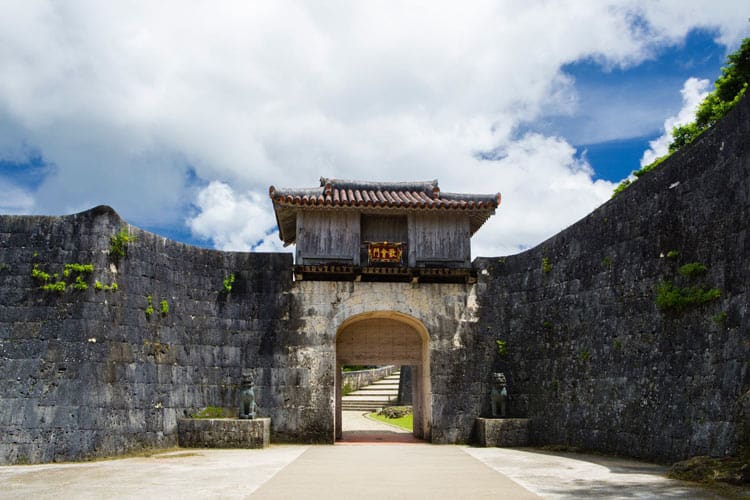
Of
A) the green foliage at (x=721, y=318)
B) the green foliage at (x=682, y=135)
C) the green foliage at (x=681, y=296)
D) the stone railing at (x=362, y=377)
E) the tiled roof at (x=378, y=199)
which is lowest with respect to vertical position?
the stone railing at (x=362, y=377)

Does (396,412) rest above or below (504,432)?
below

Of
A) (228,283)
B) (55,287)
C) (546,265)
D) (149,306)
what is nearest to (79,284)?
(55,287)

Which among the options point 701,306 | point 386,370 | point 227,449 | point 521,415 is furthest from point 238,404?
point 386,370

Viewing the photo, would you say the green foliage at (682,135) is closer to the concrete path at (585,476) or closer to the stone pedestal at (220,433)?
the concrete path at (585,476)

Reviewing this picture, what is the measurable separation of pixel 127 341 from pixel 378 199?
25.2ft

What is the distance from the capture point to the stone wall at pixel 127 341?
12.5 m

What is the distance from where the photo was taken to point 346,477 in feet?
33.1

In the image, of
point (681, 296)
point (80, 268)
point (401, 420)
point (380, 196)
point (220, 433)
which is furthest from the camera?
point (401, 420)

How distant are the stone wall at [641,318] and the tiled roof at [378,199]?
1862 millimetres

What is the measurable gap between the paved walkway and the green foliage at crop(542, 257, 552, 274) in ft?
16.4

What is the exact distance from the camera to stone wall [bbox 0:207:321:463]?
1252 centimetres

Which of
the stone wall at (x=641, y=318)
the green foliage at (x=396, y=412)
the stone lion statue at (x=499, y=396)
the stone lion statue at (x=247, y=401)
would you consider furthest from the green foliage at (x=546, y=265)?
the green foliage at (x=396, y=412)

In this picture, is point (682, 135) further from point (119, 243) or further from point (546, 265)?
point (119, 243)

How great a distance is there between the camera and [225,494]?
8.25 metres
